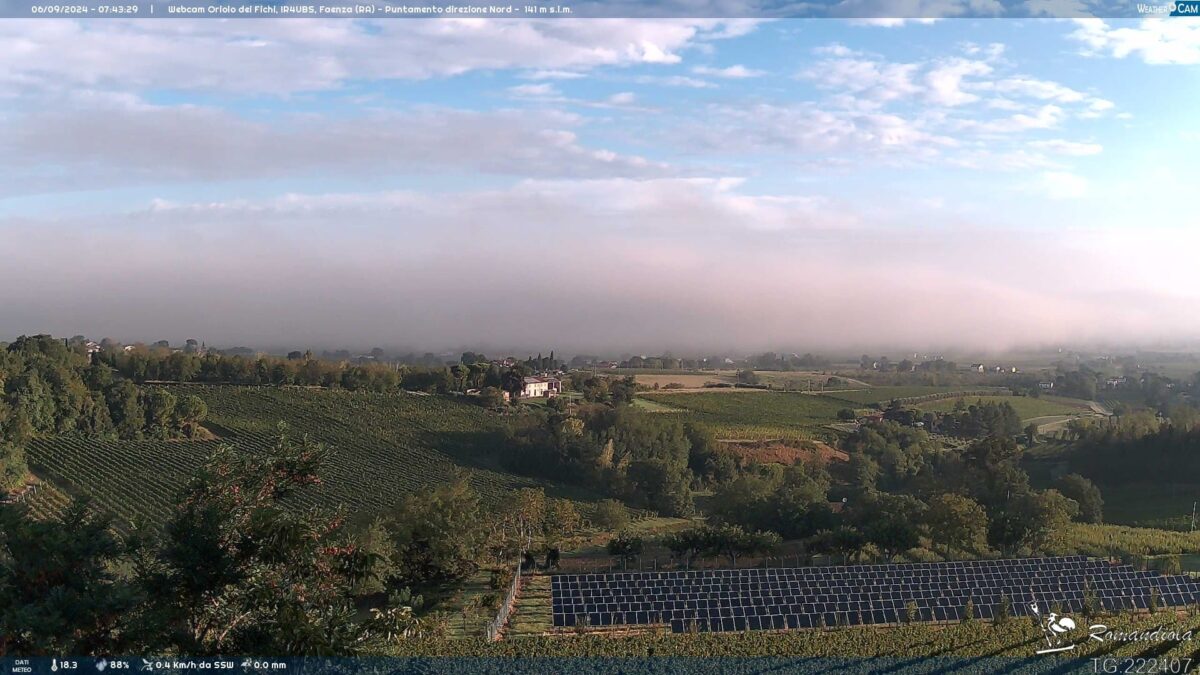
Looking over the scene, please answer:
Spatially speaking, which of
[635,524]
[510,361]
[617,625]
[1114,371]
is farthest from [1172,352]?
[617,625]

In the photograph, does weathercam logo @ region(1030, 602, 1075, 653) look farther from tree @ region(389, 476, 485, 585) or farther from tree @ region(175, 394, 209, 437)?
tree @ region(175, 394, 209, 437)

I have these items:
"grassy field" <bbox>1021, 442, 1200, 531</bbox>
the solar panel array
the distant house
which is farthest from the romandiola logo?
the distant house

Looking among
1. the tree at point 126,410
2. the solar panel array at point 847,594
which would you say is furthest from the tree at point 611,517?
the tree at point 126,410

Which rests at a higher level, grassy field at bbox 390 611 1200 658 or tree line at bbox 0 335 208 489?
tree line at bbox 0 335 208 489

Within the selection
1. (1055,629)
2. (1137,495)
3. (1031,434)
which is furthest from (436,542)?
(1031,434)

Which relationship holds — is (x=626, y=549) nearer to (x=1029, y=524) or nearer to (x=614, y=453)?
(x=1029, y=524)

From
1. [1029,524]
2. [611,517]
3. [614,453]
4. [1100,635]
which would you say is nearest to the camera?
[1100,635]
